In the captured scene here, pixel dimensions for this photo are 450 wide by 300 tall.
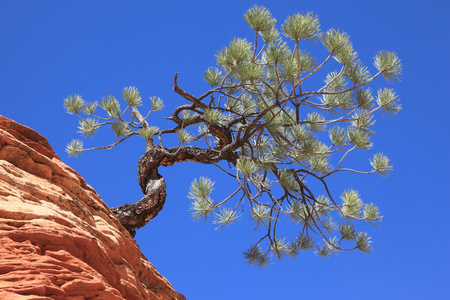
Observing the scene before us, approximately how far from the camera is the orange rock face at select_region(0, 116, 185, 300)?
1848 millimetres

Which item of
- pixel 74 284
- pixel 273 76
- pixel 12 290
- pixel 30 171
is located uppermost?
pixel 273 76

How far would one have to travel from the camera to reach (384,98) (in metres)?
3.84

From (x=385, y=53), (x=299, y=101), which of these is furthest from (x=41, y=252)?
(x=385, y=53)

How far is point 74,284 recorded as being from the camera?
74.4 inches

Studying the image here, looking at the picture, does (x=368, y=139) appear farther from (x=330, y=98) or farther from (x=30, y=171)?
(x=30, y=171)

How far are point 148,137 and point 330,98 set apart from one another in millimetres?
1473

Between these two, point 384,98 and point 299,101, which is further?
point 384,98

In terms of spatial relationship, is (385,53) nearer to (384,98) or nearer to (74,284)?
(384,98)

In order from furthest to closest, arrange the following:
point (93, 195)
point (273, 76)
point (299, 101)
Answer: point (273, 76) → point (299, 101) → point (93, 195)

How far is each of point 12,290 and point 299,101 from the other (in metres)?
2.38

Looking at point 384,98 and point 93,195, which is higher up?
point 384,98

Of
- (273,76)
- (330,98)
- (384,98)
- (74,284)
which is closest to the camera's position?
(74,284)

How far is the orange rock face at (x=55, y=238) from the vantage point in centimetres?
185

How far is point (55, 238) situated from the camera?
2047 mm
